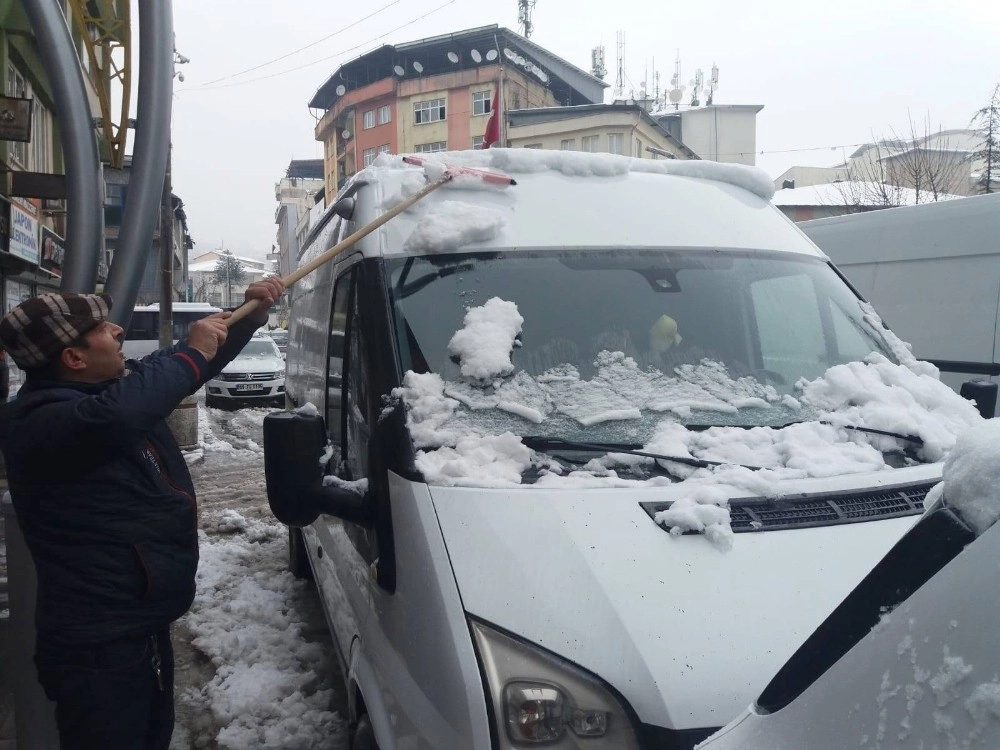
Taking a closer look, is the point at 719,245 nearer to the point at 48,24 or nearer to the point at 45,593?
the point at 45,593

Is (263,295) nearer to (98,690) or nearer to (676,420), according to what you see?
(98,690)

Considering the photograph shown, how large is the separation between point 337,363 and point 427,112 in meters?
49.1

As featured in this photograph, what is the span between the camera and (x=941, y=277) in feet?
20.3

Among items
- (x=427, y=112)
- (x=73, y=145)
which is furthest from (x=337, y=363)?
(x=427, y=112)

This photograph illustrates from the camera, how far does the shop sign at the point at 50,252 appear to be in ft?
39.3

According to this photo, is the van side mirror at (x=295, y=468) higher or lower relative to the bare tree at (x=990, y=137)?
lower

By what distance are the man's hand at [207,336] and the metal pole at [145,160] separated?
2898 millimetres

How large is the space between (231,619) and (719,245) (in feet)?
13.2

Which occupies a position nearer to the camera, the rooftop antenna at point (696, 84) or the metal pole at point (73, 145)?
the metal pole at point (73, 145)

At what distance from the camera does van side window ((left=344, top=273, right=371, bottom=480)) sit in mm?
2820

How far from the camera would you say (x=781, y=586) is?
195 cm

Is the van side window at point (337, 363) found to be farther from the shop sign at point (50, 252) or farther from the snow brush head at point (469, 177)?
the shop sign at point (50, 252)

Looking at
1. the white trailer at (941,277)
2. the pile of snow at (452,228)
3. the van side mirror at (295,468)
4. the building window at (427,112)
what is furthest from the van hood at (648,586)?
the building window at (427,112)

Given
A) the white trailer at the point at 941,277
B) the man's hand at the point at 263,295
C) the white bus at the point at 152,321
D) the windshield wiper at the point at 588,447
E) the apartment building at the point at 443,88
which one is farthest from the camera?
the apartment building at the point at 443,88
